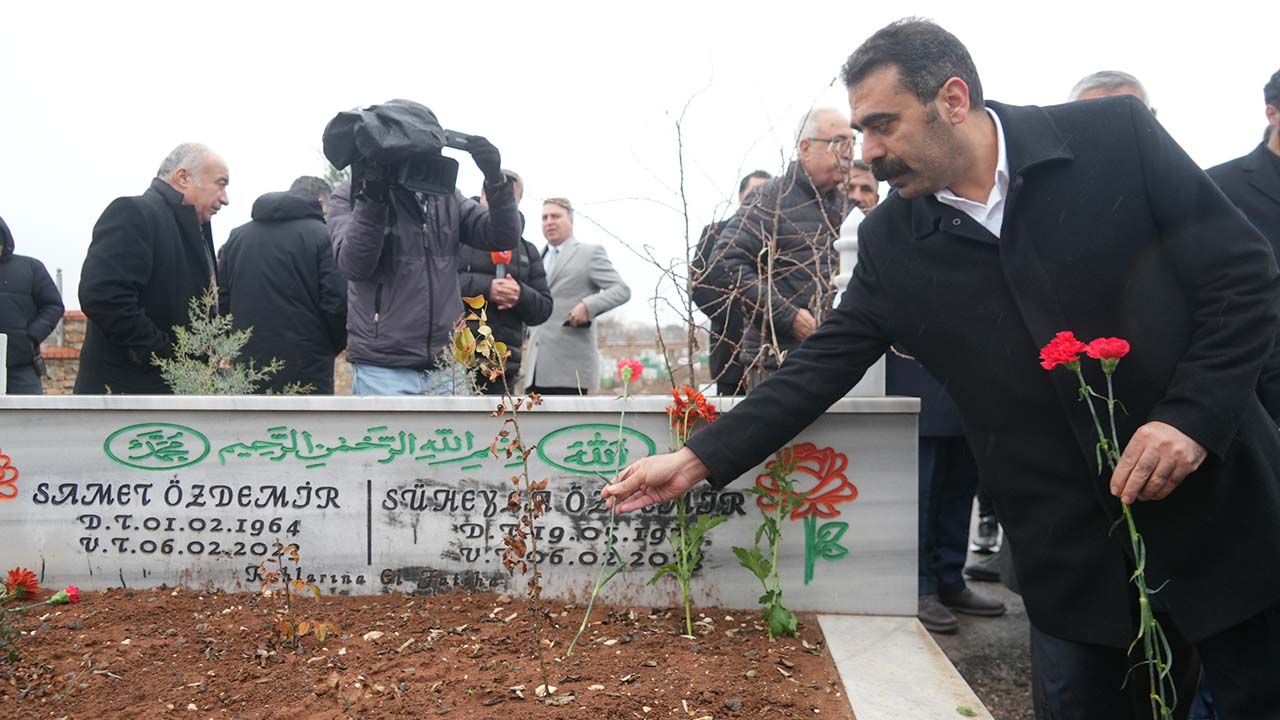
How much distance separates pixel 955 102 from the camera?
93.3 inches

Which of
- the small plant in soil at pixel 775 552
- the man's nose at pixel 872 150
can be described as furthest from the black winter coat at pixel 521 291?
the man's nose at pixel 872 150

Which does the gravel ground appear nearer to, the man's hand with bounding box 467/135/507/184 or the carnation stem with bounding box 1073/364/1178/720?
the carnation stem with bounding box 1073/364/1178/720

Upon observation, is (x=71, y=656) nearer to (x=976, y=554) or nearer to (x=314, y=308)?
(x=314, y=308)

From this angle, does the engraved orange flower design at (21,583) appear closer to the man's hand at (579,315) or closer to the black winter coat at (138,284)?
the black winter coat at (138,284)

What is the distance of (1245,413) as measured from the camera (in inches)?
85.8

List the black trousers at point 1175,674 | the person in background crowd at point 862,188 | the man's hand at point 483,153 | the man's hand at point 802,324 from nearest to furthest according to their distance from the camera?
the black trousers at point 1175,674
the man's hand at point 483,153
the man's hand at point 802,324
the person in background crowd at point 862,188

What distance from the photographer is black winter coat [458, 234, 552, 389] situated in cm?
549

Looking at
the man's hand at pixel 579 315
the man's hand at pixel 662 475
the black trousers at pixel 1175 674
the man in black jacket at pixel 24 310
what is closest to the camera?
the black trousers at pixel 1175 674

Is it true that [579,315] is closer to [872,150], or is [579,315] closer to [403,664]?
[403,664]

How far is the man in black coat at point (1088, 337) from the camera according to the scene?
2.10 metres

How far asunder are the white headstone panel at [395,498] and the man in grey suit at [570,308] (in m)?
2.47

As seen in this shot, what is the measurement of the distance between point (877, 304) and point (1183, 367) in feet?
2.61

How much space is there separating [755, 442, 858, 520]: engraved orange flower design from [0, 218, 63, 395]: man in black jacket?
5645mm

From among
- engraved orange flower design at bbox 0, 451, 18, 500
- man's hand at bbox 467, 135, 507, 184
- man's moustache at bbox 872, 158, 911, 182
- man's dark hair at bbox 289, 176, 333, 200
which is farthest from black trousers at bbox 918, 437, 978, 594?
engraved orange flower design at bbox 0, 451, 18, 500
